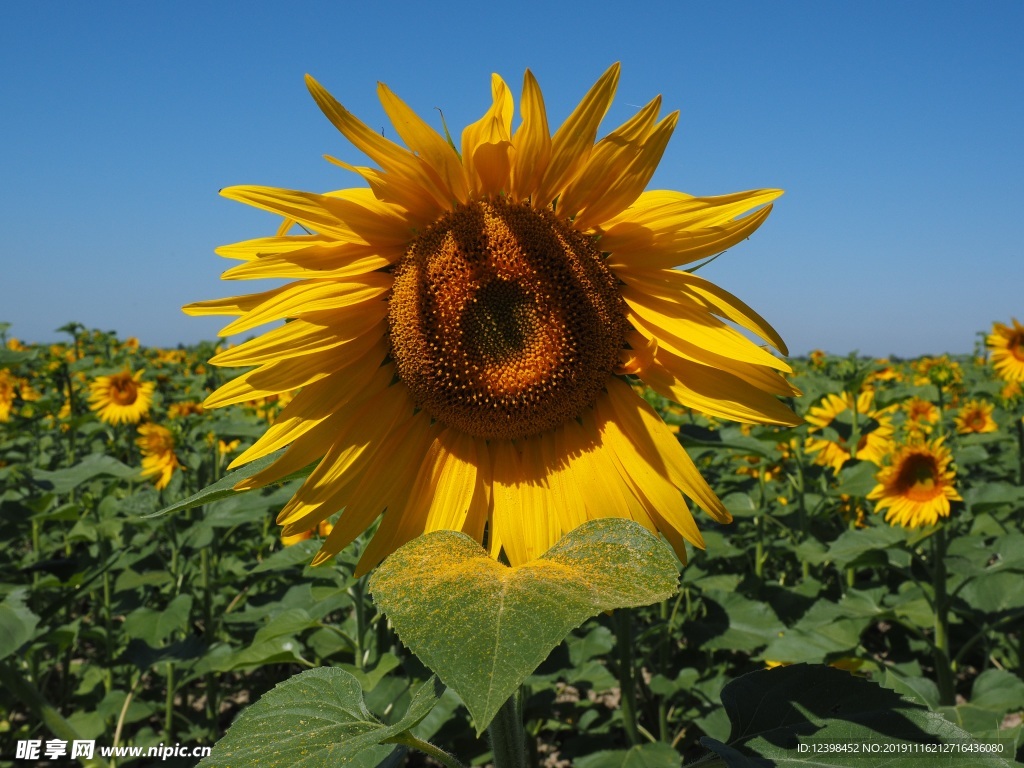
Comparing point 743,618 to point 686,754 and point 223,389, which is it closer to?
point 686,754

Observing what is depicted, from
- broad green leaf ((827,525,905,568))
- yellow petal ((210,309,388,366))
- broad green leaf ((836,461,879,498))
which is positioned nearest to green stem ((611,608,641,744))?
broad green leaf ((827,525,905,568))

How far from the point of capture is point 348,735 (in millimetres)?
1083

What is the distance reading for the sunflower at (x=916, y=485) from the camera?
3.73 meters

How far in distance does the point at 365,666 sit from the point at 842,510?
12.2 feet

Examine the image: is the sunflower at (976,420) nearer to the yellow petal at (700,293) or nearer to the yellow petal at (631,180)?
the yellow petal at (700,293)

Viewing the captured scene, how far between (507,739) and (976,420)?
7.53 m

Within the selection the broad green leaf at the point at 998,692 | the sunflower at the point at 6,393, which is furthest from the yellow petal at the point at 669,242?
the sunflower at the point at 6,393

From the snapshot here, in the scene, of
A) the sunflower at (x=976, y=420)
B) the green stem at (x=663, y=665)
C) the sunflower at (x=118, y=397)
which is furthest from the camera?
the sunflower at (x=976, y=420)

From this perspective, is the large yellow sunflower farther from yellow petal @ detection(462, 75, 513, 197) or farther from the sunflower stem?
the sunflower stem

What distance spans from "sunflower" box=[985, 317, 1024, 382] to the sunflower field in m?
0.57

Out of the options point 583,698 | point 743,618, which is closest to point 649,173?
point 743,618

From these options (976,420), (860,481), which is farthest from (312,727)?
(976,420)

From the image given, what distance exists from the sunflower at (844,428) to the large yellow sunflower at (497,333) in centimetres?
435

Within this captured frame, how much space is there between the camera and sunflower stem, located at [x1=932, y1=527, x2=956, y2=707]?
3236 mm
